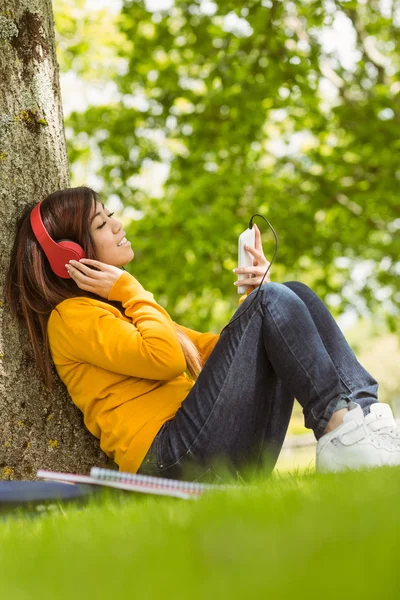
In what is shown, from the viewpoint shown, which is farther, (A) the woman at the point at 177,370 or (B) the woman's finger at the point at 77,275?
(B) the woman's finger at the point at 77,275

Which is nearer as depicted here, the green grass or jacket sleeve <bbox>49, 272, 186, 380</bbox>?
the green grass

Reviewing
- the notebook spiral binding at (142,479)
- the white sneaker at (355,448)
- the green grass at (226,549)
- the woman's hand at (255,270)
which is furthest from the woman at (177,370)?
the green grass at (226,549)

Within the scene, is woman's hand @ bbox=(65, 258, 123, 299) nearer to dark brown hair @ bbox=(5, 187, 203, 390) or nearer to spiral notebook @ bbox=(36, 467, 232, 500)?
dark brown hair @ bbox=(5, 187, 203, 390)

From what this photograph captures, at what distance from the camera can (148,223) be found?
1005 cm

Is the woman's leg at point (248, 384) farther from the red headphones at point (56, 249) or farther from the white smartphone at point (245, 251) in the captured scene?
the red headphones at point (56, 249)

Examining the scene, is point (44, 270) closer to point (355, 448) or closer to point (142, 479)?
point (142, 479)

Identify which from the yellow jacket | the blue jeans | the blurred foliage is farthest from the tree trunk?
the blurred foliage

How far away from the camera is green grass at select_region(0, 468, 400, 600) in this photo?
3.34 feet

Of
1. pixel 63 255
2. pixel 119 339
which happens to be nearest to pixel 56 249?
pixel 63 255

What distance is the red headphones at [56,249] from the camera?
3104 mm

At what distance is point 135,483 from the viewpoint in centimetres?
202

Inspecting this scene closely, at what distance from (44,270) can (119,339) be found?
55cm

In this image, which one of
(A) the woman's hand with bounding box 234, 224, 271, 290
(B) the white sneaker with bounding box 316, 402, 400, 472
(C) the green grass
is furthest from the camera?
(A) the woman's hand with bounding box 234, 224, 271, 290

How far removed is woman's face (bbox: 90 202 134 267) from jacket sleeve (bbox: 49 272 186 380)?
0.90ft
